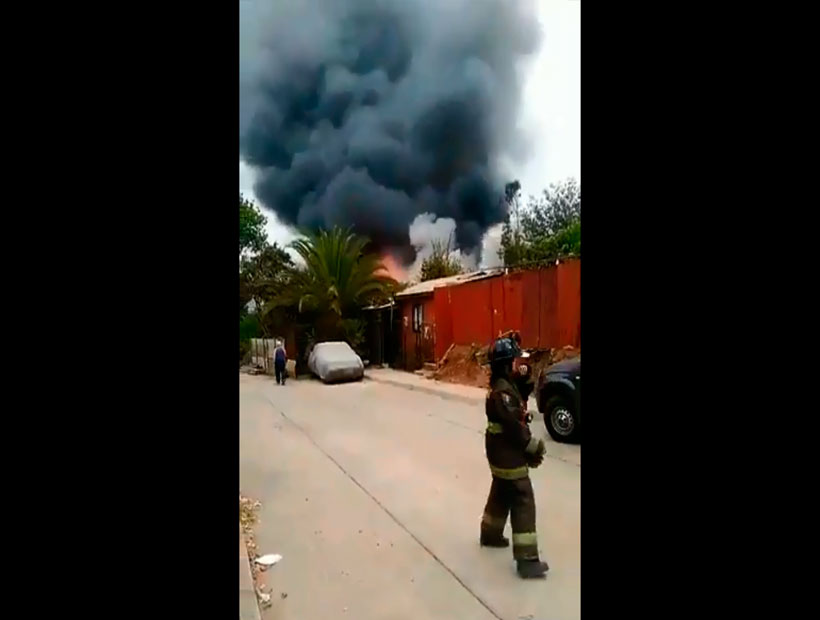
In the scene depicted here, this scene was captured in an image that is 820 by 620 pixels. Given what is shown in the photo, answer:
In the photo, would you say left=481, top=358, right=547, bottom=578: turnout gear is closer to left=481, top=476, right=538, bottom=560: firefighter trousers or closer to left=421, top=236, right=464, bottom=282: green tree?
left=481, top=476, right=538, bottom=560: firefighter trousers

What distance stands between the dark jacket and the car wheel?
1.45 metres

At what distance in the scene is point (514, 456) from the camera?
1.77 meters

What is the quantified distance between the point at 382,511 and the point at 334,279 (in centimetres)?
88

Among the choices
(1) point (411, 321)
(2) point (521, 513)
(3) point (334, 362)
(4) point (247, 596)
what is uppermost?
(1) point (411, 321)

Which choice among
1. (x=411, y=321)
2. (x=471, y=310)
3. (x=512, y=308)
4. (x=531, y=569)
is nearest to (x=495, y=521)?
(x=531, y=569)

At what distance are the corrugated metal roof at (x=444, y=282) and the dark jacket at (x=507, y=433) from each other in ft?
5.87

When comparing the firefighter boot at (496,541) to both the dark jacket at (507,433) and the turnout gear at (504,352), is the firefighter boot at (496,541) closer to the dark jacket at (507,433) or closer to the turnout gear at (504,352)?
the dark jacket at (507,433)

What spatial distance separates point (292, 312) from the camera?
2281 mm

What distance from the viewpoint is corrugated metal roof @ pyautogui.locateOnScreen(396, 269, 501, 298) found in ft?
12.5

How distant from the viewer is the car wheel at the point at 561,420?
3.18 metres

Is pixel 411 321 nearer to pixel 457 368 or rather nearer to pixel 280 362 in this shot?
pixel 457 368
